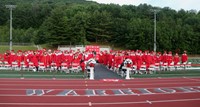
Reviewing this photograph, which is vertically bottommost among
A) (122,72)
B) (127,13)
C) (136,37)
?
(122,72)

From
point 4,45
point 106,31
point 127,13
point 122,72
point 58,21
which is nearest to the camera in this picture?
point 122,72

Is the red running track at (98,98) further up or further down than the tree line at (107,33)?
further down

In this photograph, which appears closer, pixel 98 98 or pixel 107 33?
pixel 98 98

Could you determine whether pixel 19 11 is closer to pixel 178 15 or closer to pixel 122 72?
pixel 178 15

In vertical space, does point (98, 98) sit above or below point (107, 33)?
below

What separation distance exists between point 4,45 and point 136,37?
3200 cm

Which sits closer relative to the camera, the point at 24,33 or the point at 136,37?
the point at 136,37

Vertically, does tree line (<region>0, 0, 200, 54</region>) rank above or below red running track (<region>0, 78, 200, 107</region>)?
above

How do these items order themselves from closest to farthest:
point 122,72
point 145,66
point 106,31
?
point 122,72 → point 145,66 → point 106,31

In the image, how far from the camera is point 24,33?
98.1 metres

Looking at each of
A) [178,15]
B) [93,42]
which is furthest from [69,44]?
[178,15]

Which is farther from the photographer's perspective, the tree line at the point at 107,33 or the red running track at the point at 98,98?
the tree line at the point at 107,33

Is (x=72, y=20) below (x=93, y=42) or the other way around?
the other way around

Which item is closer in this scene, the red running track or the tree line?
the red running track
